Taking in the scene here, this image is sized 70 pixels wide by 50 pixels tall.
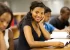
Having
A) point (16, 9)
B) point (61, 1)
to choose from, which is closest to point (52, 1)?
point (61, 1)

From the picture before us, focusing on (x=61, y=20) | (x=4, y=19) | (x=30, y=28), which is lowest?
(x=61, y=20)

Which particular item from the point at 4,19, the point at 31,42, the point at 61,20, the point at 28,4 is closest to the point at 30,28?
the point at 31,42

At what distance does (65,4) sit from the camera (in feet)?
16.0

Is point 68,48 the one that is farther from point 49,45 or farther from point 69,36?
point 69,36

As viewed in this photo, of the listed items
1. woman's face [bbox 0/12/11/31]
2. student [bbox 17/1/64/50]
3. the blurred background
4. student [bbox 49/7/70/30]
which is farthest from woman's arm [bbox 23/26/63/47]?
the blurred background

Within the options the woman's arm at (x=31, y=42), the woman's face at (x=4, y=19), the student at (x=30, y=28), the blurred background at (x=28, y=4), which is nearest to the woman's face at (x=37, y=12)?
the student at (x=30, y=28)

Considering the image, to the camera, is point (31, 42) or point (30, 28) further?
point (30, 28)

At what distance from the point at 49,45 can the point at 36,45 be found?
12cm

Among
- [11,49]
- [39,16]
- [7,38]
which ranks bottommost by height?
[11,49]

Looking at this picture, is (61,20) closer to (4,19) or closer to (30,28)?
(30,28)

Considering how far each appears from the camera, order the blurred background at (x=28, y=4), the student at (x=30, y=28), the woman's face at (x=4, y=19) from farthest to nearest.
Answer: the blurred background at (x=28, y=4), the student at (x=30, y=28), the woman's face at (x=4, y=19)

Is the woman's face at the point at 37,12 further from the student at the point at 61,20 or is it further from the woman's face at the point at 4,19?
the student at the point at 61,20

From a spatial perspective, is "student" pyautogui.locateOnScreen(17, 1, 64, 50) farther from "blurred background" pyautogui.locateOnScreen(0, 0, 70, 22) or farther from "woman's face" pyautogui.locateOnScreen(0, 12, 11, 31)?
"blurred background" pyautogui.locateOnScreen(0, 0, 70, 22)

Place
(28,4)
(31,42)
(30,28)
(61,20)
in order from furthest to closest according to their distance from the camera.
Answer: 1. (28,4)
2. (61,20)
3. (30,28)
4. (31,42)
